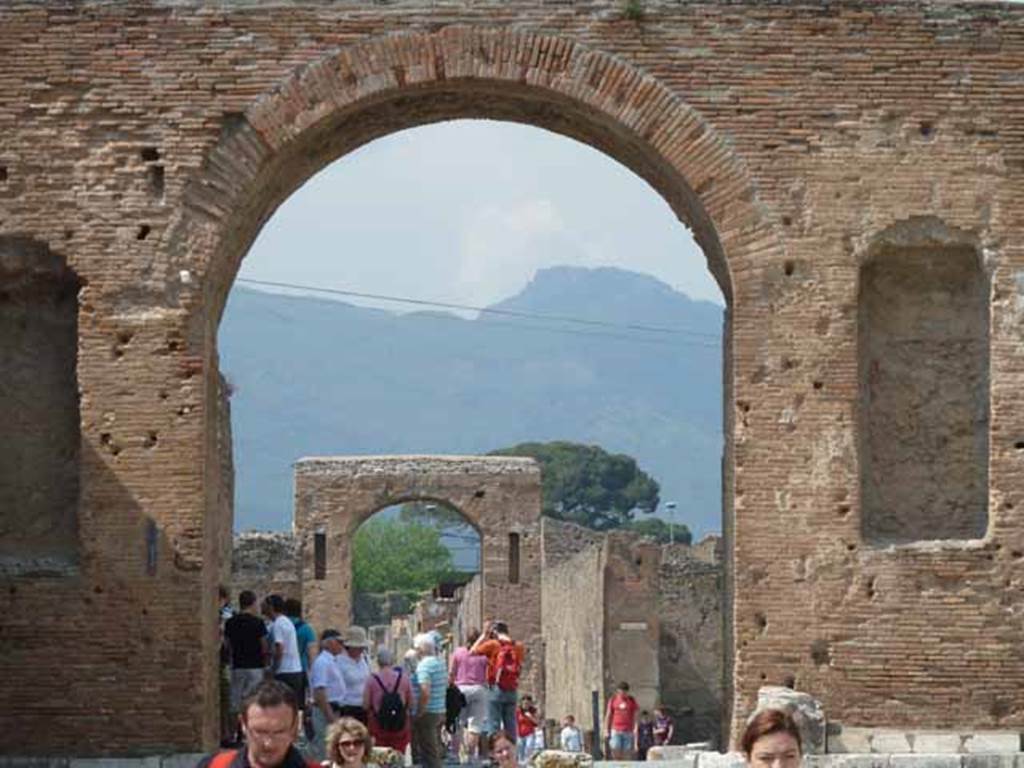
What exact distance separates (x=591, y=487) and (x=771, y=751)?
3773 inches

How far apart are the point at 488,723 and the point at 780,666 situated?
9.18 ft

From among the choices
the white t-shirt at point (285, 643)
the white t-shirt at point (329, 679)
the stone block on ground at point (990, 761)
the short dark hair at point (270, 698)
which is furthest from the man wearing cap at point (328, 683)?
the short dark hair at point (270, 698)

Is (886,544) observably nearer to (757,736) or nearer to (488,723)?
(488,723)

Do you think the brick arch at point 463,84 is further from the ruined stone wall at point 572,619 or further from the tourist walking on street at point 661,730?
the ruined stone wall at point 572,619

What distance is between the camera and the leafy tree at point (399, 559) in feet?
306

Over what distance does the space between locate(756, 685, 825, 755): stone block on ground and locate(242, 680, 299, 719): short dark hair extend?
8986 mm

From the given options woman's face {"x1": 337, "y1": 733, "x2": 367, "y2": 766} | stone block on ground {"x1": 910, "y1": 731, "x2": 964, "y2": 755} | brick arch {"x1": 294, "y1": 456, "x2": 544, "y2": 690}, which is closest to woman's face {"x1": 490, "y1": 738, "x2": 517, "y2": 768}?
woman's face {"x1": 337, "y1": 733, "x2": 367, "y2": 766}

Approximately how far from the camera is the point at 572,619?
37.9 m

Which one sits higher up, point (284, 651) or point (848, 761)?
point (284, 651)

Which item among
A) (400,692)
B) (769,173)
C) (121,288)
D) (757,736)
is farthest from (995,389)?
(757,736)

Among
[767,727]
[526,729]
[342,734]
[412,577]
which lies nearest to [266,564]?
[526,729]

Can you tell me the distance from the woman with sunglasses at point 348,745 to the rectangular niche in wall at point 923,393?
7.73m

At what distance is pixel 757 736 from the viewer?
856 centimetres

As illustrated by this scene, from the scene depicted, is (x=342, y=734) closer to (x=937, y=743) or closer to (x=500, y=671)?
(x=937, y=743)
